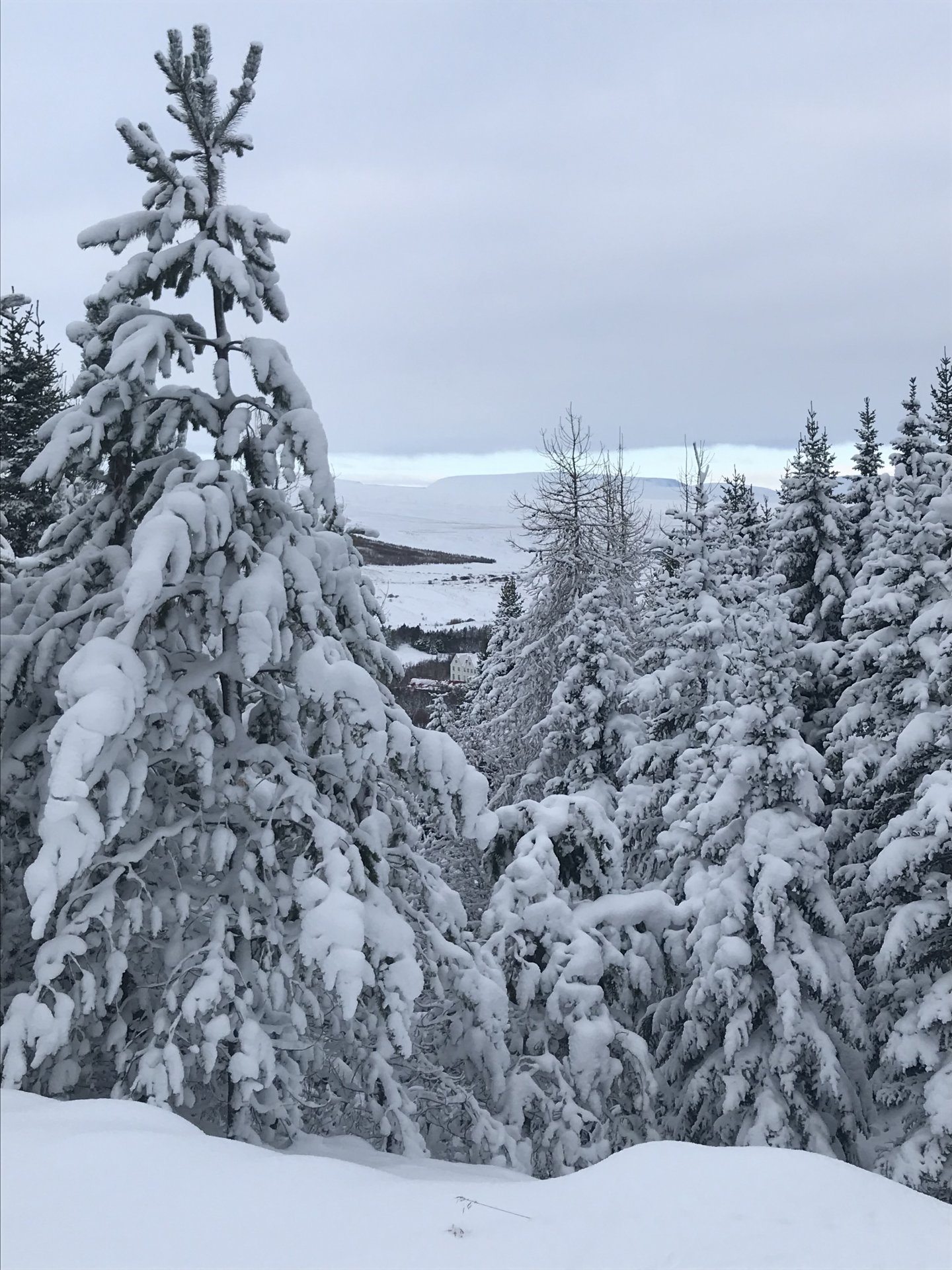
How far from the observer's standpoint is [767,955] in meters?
12.2

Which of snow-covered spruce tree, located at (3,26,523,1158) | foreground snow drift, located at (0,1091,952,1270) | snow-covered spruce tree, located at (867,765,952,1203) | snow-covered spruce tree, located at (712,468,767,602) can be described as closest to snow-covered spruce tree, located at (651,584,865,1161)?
snow-covered spruce tree, located at (867,765,952,1203)

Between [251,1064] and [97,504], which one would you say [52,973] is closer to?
[251,1064]

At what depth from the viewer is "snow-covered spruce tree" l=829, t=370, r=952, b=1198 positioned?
12.4m

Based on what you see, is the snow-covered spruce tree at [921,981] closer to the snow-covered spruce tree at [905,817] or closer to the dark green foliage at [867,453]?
the snow-covered spruce tree at [905,817]

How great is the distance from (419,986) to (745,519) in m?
24.1

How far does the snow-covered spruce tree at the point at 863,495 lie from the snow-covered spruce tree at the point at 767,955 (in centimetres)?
902

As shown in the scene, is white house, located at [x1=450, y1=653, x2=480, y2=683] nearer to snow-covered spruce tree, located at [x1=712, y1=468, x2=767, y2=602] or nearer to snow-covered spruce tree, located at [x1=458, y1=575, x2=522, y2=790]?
snow-covered spruce tree, located at [x1=458, y1=575, x2=522, y2=790]

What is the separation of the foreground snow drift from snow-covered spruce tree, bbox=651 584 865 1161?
20.2 feet

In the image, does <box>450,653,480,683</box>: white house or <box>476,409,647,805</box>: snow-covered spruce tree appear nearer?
<box>476,409,647,805</box>: snow-covered spruce tree

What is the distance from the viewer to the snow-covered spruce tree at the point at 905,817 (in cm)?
1245

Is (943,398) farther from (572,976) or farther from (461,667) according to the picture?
(461,667)

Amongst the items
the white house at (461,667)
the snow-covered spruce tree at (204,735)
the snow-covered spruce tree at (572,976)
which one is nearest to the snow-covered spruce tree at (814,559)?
the snow-covered spruce tree at (572,976)

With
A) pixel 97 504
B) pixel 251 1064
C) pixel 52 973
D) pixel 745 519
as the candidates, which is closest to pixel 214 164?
pixel 97 504

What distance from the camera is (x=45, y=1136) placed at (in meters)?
5.30
